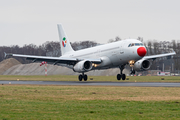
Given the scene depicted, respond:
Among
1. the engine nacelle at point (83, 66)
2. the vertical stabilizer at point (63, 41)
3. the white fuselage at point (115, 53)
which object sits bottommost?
the engine nacelle at point (83, 66)

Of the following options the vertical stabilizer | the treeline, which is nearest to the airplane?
the vertical stabilizer

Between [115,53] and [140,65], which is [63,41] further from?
[140,65]

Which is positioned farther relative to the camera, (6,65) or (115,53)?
(6,65)

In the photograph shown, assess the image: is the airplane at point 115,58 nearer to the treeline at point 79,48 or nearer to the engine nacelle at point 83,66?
the engine nacelle at point 83,66

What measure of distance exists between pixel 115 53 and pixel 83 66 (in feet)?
15.2

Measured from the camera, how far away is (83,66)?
140 ft

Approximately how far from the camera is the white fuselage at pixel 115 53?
41.1m

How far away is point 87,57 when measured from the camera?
49.2 metres

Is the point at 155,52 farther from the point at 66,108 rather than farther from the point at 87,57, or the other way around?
the point at 66,108

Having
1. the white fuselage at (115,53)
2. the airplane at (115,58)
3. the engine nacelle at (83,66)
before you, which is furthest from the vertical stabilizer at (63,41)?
the engine nacelle at (83,66)

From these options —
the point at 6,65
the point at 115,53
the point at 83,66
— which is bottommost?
the point at 83,66

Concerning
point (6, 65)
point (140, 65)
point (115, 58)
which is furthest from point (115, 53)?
point (6, 65)

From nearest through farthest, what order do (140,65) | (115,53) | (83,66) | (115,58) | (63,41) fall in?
(83,66) < (115,53) < (115,58) < (140,65) < (63,41)

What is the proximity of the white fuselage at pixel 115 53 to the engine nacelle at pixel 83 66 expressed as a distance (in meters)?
2.28
